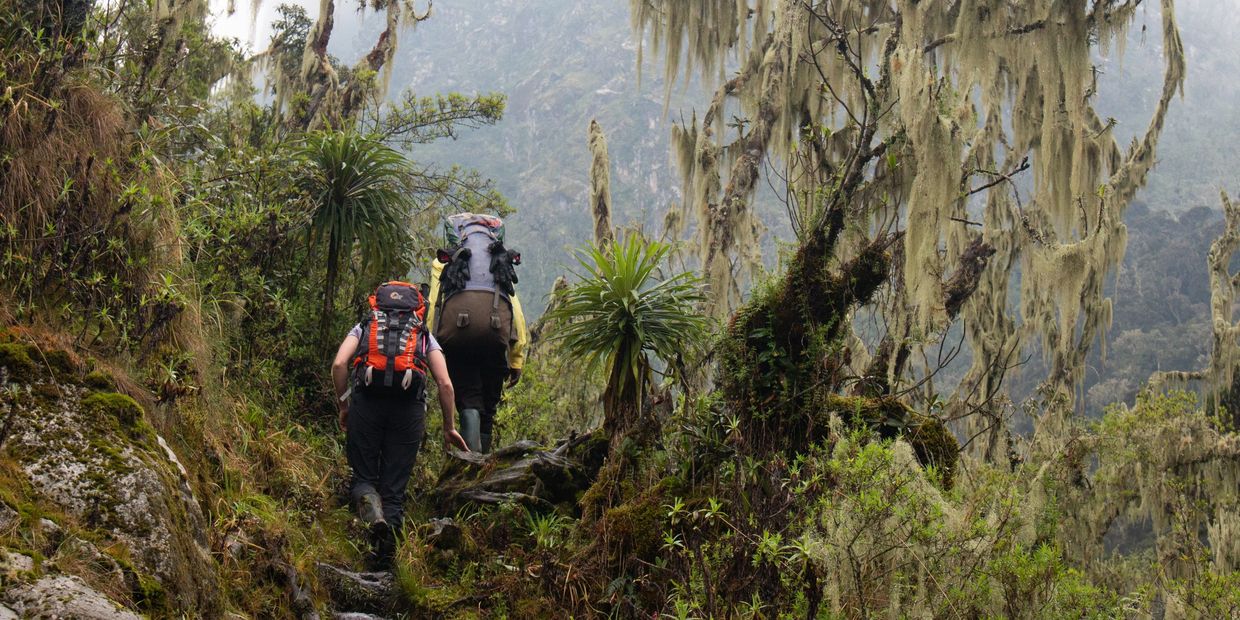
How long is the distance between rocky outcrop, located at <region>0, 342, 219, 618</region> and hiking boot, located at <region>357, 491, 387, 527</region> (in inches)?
53.1

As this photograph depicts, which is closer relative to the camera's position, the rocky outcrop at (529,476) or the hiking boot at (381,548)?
the hiking boot at (381,548)

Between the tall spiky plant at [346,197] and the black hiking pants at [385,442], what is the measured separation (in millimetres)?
2035

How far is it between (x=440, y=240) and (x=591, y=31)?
473ft

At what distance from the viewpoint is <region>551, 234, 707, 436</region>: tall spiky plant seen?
5.23 metres

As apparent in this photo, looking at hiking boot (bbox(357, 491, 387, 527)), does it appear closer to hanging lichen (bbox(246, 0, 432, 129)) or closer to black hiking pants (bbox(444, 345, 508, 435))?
black hiking pants (bbox(444, 345, 508, 435))

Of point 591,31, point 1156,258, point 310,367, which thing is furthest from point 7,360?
point 591,31

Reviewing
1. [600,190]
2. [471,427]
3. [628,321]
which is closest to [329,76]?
[600,190]

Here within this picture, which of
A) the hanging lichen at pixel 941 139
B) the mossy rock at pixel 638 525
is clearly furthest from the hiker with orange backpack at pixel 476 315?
the hanging lichen at pixel 941 139

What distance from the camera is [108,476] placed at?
3164 millimetres

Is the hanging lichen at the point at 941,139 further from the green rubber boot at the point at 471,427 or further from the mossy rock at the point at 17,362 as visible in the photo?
the mossy rock at the point at 17,362

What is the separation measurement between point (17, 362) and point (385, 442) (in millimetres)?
2031

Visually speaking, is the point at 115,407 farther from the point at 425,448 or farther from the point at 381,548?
the point at 425,448

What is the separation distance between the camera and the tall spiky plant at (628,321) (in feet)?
17.1

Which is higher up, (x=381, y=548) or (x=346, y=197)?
(x=346, y=197)
